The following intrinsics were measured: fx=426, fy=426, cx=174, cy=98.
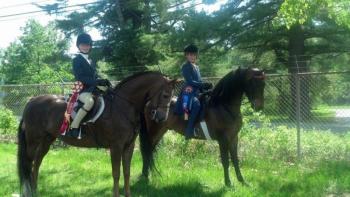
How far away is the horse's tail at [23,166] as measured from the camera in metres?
7.45

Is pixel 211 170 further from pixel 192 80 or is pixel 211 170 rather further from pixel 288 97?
pixel 288 97

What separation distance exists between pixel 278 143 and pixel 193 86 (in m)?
2.99

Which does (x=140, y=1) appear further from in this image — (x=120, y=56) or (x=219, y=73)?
(x=219, y=73)

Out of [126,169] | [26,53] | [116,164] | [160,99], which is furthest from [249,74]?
[26,53]

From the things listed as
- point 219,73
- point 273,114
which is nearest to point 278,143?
point 273,114

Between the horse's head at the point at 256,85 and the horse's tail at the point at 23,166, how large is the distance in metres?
4.27

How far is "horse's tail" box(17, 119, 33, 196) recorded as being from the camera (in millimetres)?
7453

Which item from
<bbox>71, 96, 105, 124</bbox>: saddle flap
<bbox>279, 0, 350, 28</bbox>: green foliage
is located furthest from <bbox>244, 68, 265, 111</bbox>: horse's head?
<bbox>71, 96, 105, 124</bbox>: saddle flap

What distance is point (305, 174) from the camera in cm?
835

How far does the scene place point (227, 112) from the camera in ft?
27.1

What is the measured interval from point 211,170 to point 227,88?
1996mm

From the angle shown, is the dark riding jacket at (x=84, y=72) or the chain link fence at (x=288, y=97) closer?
the dark riding jacket at (x=84, y=72)

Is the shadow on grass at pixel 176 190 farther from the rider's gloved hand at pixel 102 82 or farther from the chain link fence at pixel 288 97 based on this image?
the chain link fence at pixel 288 97

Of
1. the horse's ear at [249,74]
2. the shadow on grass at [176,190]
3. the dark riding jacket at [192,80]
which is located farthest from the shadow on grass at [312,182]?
the dark riding jacket at [192,80]
